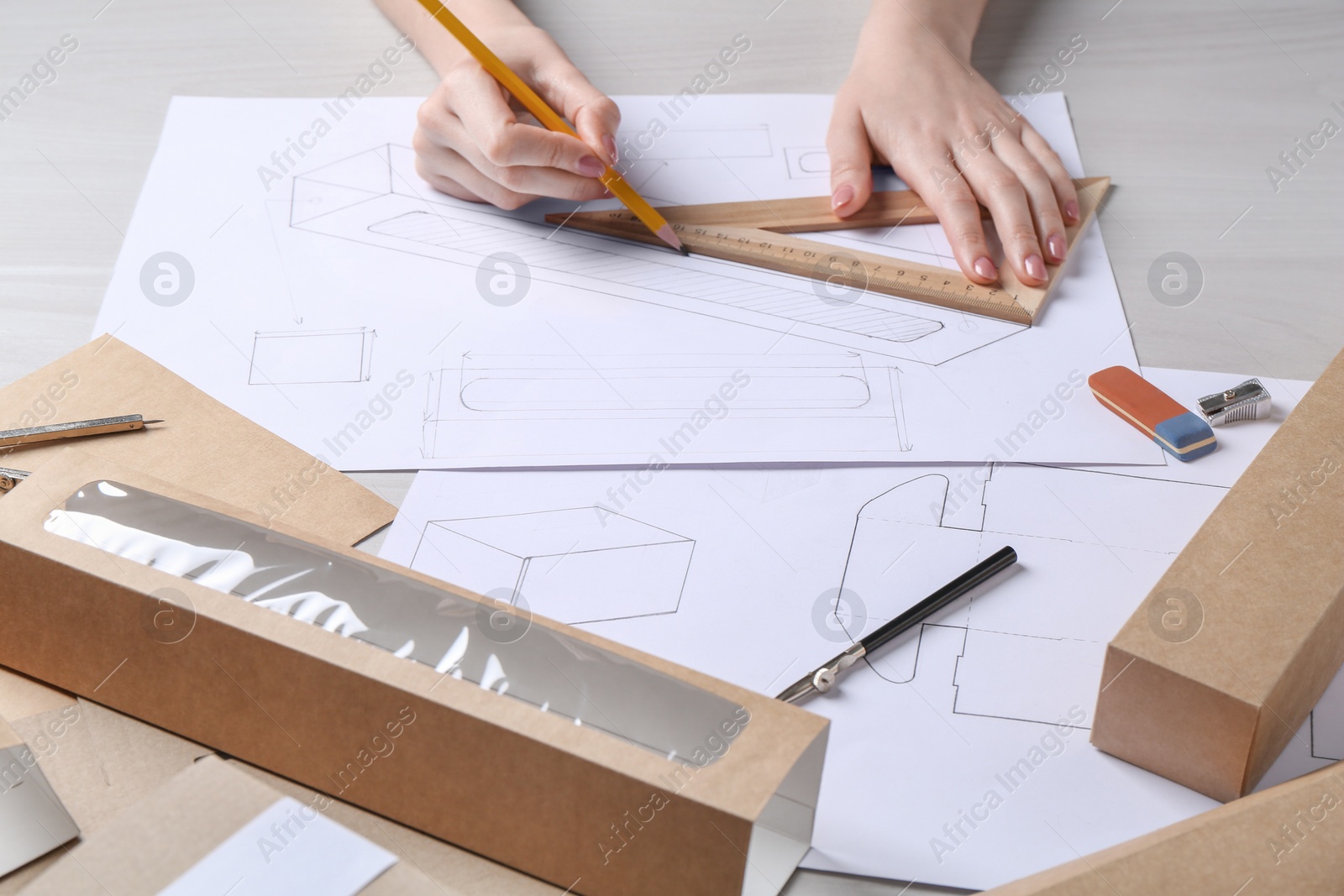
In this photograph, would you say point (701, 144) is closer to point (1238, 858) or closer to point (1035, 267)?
point (1035, 267)

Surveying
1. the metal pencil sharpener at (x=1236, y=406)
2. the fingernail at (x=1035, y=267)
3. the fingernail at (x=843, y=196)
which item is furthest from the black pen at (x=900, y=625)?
the fingernail at (x=843, y=196)

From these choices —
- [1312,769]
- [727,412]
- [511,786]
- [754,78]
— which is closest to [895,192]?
[754,78]

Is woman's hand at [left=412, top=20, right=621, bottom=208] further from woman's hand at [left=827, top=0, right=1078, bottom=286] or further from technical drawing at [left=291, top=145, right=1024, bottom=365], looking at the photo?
woman's hand at [left=827, top=0, right=1078, bottom=286]

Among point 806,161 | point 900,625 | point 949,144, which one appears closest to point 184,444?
point 900,625

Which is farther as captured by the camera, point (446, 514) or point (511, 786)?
point (446, 514)

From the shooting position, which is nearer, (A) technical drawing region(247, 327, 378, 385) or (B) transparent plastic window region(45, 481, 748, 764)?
(B) transparent plastic window region(45, 481, 748, 764)

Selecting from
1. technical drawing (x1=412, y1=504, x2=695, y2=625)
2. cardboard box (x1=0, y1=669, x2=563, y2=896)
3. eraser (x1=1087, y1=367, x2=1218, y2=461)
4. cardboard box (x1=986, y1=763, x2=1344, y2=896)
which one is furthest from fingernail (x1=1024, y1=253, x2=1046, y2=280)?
cardboard box (x1=0, y1=669, x2=563, y2=896)

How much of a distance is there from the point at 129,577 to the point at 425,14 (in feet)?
3.07

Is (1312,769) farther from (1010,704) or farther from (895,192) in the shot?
(895,192)

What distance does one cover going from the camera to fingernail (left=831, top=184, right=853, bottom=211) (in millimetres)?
1097

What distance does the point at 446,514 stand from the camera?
2.68 feet

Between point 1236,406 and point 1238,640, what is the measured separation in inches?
13.4

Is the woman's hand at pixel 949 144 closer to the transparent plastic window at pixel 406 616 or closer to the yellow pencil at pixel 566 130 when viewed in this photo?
the yellow pencil at pixel 566 130

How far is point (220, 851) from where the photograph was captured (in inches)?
19.1
